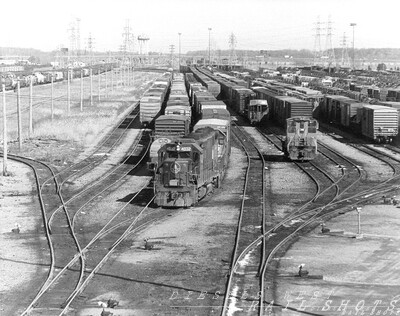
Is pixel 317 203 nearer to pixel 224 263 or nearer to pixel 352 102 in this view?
pixel 224 263

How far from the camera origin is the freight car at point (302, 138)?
136 feet

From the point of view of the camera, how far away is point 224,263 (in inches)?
786

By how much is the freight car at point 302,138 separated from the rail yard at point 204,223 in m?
0.07

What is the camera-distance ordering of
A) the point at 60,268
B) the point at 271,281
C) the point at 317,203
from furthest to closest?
the point at 317,203
the point at 60,268
the point at 271,281

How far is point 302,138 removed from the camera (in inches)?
1639

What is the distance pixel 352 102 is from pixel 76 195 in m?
34.1

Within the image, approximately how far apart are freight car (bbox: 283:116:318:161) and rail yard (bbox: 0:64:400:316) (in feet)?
0.24

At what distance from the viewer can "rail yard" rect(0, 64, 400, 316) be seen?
54.8 feet

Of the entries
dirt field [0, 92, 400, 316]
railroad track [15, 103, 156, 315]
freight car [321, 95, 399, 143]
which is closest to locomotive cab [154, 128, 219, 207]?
dirt field [0, 92, 400, 316]

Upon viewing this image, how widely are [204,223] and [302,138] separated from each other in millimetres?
17761

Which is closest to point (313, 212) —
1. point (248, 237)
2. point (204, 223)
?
point (204, 223)

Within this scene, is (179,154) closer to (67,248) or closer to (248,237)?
(248,237)

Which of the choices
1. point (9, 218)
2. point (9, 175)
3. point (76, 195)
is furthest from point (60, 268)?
point (9, 175)

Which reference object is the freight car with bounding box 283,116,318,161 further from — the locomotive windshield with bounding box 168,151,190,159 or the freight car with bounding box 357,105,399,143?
the locomotive windshield with bounding box 168,151,190,159
